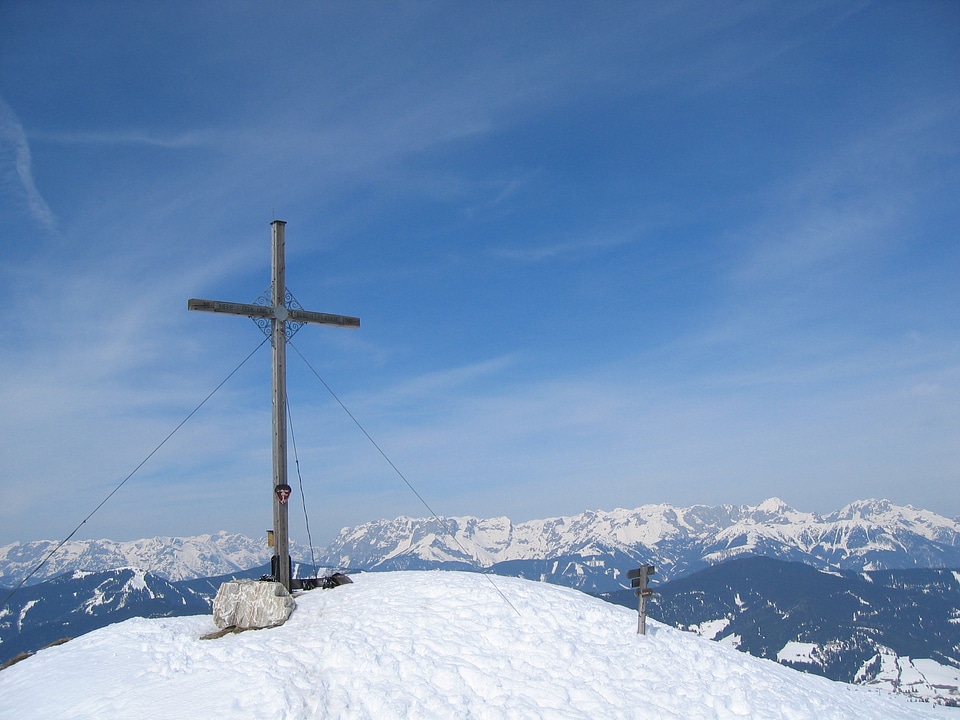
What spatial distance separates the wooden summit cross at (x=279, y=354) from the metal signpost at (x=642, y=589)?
34.0 feet

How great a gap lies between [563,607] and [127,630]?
11278 millimetres

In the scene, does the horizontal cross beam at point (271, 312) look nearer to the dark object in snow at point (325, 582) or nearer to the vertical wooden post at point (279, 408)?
the vertical wooden post at point (279, 408)

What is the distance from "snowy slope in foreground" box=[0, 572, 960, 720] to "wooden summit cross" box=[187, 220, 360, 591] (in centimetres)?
260

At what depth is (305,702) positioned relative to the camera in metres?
13.0

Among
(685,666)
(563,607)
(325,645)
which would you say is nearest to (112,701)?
(325,645)

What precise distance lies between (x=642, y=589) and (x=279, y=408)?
12.3 metres

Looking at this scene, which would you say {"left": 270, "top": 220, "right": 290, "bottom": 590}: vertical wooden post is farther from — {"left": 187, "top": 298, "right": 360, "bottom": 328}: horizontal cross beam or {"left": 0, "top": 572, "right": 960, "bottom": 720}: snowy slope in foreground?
{"left": 0, "top": 572, "right": 960, "bottom": 720}: snowy slope in foreground

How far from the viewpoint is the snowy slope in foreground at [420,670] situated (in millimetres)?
13164

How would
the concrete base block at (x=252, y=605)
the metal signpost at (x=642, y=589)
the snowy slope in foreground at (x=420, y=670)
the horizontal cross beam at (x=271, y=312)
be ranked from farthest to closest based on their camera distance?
1. the horizontal cross beam at (x=271, y=312)
2. the metal signpost at (x=642, y=589)
3. the concrete base block at (x=252, y=605)
4. the snowy slope in foreground at (x=420, y=670)

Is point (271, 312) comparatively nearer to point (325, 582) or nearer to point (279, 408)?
point (279, 408)

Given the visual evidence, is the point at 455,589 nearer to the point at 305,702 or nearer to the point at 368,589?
the point at 368,589

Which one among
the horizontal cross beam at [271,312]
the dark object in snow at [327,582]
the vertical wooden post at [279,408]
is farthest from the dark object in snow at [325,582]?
the horizontal cross beam at [271,312]

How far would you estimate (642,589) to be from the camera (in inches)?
784

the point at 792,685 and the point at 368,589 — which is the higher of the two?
the point at 368,589
